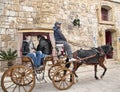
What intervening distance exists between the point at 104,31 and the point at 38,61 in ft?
30.1

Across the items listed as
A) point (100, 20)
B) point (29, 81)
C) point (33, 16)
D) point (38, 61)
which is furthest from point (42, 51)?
point (100, 20)

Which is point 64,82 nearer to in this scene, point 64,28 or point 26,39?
point 26,39

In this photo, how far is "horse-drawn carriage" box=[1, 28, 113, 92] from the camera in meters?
6.48

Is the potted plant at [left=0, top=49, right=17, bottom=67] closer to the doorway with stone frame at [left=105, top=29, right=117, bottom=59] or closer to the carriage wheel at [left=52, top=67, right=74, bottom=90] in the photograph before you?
the carriage wheel at [left=52, top=67, right=74, bottom=90]

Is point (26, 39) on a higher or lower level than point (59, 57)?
higher

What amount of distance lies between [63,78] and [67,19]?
672cm

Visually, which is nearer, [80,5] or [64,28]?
[64,28]

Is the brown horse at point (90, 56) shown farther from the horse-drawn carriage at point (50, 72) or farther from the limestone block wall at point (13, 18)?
the limestone block wall at point (13, 18)

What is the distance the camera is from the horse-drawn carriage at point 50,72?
648 cm

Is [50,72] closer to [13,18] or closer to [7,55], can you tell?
[7,55]

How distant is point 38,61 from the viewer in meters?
7.11

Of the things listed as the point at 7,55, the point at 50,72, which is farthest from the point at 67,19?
the point at 50,72

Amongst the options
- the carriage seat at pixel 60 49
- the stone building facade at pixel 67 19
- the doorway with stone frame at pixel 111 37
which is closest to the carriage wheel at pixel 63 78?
the carriage seat at pixel 60 49

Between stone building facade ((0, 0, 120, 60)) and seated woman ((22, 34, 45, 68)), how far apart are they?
2.53 metres
